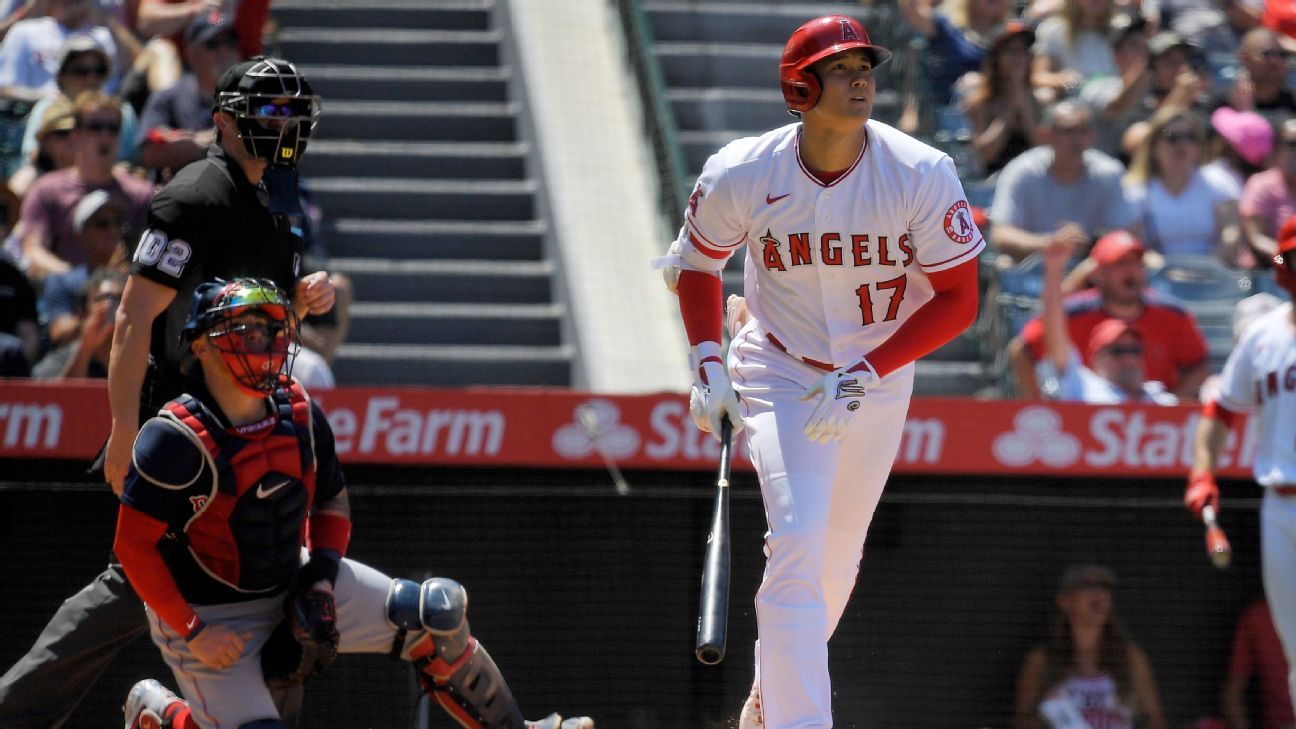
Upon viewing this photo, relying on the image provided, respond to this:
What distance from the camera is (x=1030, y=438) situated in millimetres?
6809

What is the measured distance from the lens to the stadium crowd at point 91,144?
24.6ft

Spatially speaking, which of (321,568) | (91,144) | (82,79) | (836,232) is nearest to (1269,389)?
(836,232)

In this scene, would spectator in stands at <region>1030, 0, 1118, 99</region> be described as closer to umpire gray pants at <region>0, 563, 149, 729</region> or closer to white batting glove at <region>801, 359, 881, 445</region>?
white batting glove at <region>801, 359, 881, 445</region>

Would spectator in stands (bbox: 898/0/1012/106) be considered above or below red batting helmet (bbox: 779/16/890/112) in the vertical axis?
above

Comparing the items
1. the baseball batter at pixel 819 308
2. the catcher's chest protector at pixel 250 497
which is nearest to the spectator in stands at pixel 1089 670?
the baseball batter at pixel 819 308

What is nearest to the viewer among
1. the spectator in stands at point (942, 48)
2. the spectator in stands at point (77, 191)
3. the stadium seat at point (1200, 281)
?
the spectator in stands at point (77, 191)

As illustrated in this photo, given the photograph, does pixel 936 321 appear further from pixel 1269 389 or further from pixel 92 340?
pixel 92 340

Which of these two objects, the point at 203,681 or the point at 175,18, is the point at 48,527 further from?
the point at 175,18

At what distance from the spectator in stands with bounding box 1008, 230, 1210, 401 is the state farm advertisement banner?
3.79 feet

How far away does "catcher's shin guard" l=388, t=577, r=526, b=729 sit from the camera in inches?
192

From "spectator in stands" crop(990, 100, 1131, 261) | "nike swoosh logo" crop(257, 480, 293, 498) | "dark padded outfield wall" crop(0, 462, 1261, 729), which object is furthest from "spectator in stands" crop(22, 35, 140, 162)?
"nike swoosh logo" crop(257, 480, 293, 498)

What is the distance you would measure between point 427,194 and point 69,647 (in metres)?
5.31

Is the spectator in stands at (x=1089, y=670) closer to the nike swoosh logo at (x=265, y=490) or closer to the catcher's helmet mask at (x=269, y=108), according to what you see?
the nike swoosh logo at (x=265, y=490)

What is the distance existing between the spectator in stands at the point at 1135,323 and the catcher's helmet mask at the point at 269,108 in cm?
397
